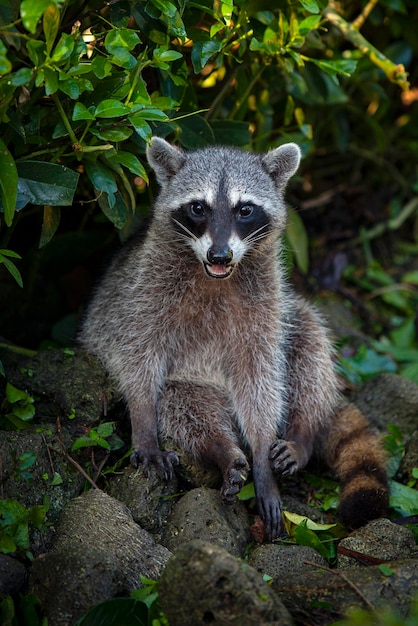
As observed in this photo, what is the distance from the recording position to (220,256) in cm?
452

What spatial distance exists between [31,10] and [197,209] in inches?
72.5

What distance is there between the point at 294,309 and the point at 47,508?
2420 millimetres

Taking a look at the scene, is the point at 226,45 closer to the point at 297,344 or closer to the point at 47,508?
the point at 297,344

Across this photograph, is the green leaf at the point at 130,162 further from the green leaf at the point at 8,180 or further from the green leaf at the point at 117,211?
the green leaf at the point at 8,180

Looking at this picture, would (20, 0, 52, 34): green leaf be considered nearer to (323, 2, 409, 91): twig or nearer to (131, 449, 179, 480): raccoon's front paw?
(131, 449, 179, 480): raccoon's front paw

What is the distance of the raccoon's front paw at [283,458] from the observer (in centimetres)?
500

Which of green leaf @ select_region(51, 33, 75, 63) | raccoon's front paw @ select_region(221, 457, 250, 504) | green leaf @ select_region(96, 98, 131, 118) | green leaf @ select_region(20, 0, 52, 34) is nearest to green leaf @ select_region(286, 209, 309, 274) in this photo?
raccoon's front paw @ select_region(221, 457, 250, 504)

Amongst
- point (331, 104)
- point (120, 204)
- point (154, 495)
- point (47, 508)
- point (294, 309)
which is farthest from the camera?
point (331, 104)

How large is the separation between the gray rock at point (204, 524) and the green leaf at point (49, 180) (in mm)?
1889

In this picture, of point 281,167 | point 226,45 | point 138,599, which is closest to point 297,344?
point 281,167

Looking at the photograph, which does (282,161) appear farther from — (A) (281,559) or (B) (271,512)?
(A) (281,559)

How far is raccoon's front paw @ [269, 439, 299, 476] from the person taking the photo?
5001mm

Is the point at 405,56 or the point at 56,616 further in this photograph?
the point at 405,56

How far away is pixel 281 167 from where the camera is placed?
5359 mm
